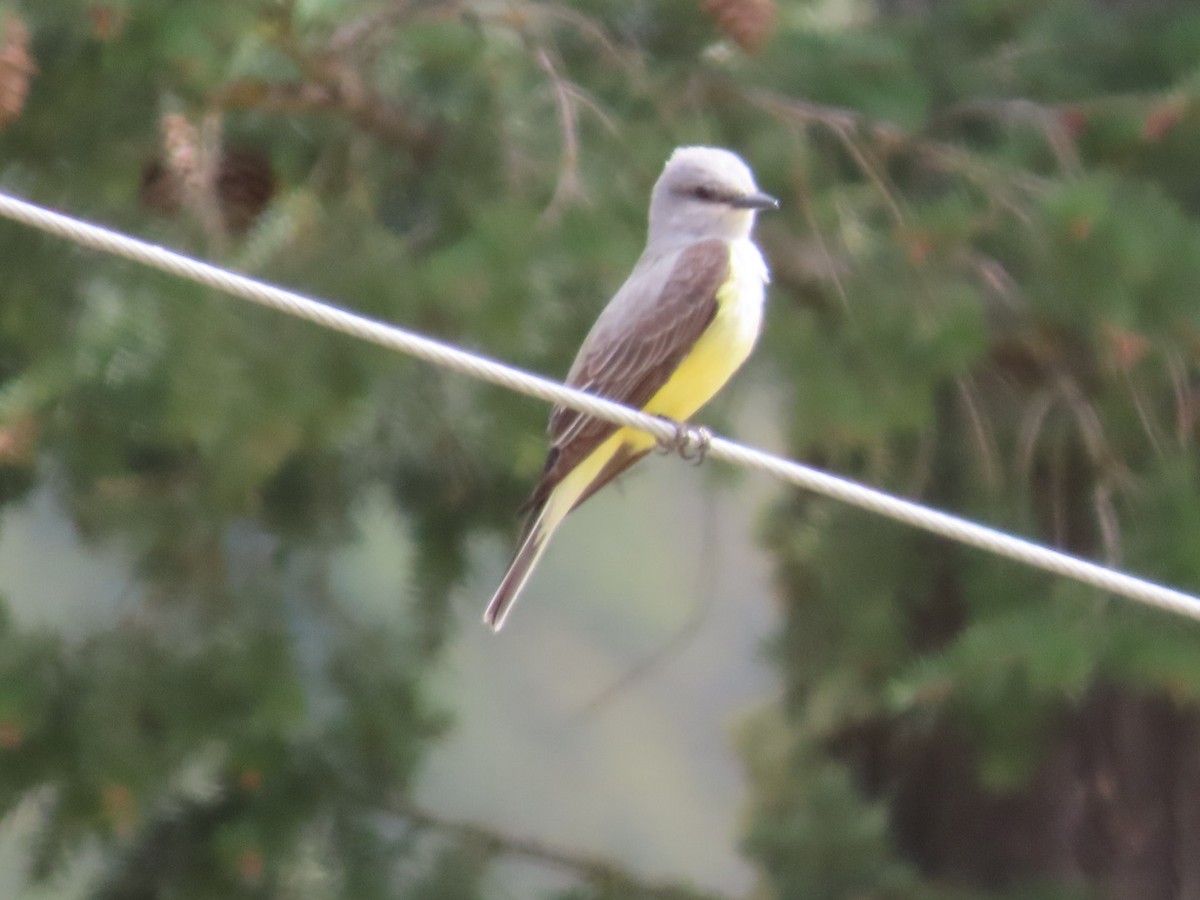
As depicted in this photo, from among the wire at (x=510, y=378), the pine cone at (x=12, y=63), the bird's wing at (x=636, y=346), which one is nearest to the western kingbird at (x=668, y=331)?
the bird's wing at (x=636, y=346)

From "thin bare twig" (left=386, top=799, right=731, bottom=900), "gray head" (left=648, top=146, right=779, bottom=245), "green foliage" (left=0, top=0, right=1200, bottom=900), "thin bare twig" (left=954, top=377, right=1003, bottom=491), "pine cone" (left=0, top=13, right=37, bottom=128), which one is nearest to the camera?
"pine cone" (left=0, top=13, right=37, bottom=128)

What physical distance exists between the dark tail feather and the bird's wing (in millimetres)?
77

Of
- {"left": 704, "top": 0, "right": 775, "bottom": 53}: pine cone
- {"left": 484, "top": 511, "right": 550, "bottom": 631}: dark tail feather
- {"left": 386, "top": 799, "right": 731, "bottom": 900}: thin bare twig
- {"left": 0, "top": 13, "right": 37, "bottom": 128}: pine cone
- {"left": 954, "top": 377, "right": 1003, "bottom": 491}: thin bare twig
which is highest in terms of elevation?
{"left": 0, "top": 13, "right": 37, "bottom": 128}: pine cone

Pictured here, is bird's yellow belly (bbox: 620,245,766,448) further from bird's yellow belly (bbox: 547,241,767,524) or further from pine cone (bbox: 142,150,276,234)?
pine cone (bbox: 142,150,276,234)

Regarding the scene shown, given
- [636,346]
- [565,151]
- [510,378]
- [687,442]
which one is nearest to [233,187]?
[565,151]

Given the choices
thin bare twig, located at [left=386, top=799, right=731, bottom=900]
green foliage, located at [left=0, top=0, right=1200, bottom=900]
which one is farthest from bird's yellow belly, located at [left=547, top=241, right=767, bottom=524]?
thin bare twig, located at [left=386, top=799, right=731, bottom=900]

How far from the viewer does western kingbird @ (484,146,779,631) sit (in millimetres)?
2146

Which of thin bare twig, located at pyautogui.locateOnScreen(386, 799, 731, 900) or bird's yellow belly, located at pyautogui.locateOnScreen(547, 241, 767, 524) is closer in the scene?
bird's yellow belly, located at pyautogui.locateOnScreen(547, 241, 767, 524)

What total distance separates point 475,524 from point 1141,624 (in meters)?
1.04

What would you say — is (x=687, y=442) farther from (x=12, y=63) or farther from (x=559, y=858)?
(x=559, y=858)

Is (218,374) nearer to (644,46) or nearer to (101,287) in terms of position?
(101,287)

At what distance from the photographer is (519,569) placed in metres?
2.20

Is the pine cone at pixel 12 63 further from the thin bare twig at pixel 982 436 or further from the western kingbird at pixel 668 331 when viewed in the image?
the thin bare twig at pixel 982 436

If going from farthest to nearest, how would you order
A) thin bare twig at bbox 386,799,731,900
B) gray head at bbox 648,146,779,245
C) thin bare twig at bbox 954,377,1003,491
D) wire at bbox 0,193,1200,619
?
thin bare twig at bbox 386,799,731,900
thin bare twig at bbox 954,377,1003,491
gray head at bbox 648,146,779,245
wire at bbox 0,193,1200,619
